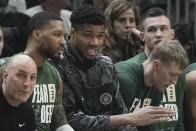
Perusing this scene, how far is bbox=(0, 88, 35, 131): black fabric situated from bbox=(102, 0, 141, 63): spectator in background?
5.92ft

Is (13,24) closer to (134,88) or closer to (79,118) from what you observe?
(134,88)

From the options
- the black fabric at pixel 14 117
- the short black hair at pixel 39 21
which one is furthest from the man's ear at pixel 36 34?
the black fabric at pixel 14 117

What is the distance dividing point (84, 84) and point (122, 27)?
152 centimetres

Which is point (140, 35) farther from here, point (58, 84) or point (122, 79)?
point (58, 84)

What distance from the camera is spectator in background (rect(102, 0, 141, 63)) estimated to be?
6742 millimetres

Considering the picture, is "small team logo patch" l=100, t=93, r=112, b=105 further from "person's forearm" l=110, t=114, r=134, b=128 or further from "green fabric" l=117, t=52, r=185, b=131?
"green fabric" l=117, t=52, r=185, b=131

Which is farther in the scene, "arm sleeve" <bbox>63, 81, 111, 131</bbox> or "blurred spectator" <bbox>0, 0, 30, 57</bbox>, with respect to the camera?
"blurred spectator" <bbox>0, 0, 30, 57</bbox>

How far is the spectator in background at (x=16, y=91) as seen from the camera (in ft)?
16.1

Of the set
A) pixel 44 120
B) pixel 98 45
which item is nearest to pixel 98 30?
pixel 98 45

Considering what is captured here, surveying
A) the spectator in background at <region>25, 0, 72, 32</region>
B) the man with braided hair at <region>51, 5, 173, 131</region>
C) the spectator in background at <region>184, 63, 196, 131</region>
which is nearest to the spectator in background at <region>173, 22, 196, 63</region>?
the spectator in background at <region>184, 63, 196, 131</region>

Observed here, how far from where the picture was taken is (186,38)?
308 inches

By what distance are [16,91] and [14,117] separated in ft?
0.61

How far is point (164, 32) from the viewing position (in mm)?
6582

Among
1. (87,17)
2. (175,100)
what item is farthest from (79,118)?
(175,100)
